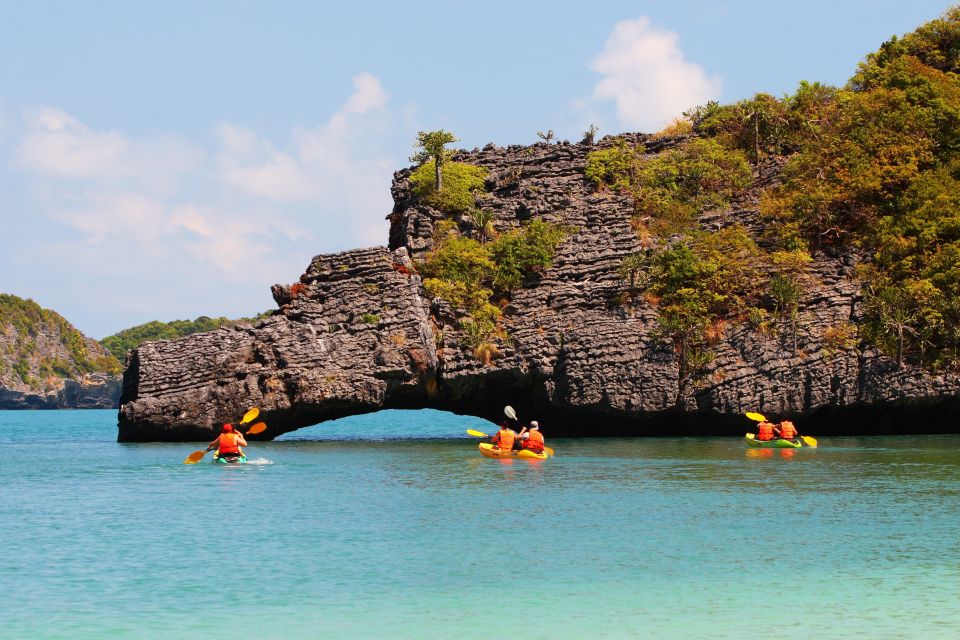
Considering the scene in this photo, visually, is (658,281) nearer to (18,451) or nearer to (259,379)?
(259,379)

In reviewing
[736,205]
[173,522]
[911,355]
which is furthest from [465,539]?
[736,205]

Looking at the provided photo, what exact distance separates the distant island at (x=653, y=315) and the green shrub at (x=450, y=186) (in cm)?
143

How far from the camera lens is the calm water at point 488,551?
13711 mm

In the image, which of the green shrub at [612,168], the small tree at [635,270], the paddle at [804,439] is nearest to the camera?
the paddle at [804,439]

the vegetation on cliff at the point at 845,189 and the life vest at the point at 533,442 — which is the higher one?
the vegetation on cliff at the point at 845,189

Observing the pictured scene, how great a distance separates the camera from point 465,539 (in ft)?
63.7

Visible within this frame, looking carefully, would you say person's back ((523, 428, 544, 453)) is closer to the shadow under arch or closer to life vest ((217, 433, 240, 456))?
life vest ((217, 433, 240, 456))

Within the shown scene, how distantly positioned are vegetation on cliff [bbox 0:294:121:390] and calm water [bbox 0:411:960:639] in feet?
444

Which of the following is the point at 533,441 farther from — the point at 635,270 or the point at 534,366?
the point at 635,270

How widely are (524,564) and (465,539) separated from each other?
2.47m

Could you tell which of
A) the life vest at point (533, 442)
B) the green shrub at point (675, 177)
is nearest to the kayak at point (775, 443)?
the life vest at point (533, 442)

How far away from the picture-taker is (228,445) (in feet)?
109

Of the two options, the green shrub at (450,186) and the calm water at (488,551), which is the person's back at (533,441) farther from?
the green shrub at (450,186)

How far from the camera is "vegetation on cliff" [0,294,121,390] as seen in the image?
15688 centimetres
